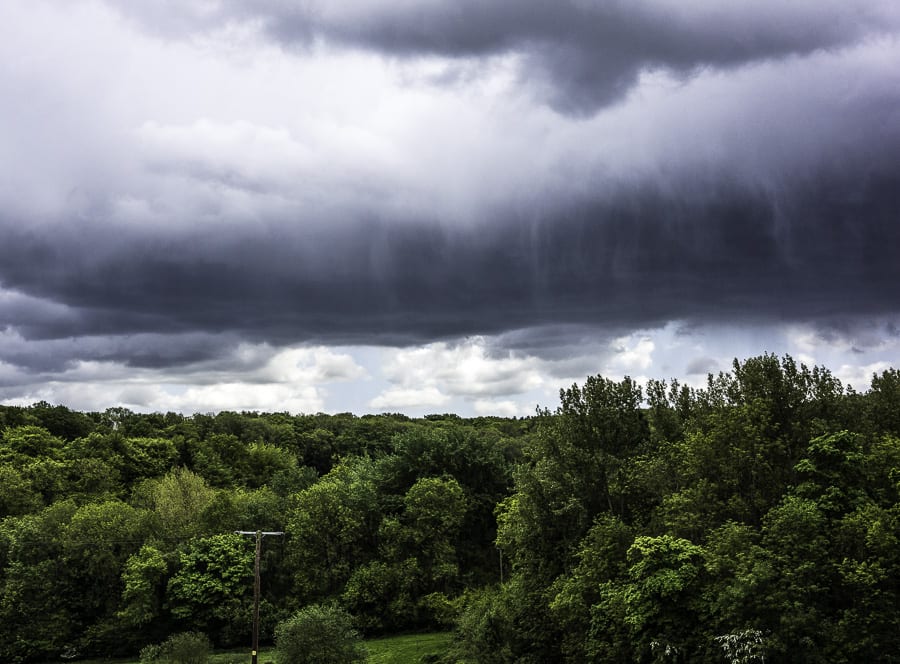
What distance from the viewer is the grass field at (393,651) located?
60.9 m

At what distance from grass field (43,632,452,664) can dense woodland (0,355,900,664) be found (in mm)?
2298

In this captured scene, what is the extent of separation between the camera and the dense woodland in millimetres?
34344

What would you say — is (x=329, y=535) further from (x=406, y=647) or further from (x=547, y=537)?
(x=547, y=537)

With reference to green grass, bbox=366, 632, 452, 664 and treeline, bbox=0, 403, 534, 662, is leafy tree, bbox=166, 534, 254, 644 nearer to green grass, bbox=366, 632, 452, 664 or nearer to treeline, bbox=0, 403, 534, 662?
treeline, bbox=0, 403, 534, 662

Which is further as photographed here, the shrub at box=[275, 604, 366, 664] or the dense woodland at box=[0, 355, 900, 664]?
the shrub at box=[275, 604, 366, 664]

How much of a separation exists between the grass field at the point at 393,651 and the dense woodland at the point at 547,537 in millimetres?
2298

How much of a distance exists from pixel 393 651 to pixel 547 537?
79.6 ft

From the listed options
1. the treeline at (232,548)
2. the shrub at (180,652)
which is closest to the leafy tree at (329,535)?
the treeline at (232,548)

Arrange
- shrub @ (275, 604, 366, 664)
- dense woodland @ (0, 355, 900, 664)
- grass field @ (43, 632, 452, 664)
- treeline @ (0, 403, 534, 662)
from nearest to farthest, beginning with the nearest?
1. dense woodland @ (0, 355, 900, 664)
2. shrub @ (275, 604, 366, 664)
3. grass field @ (43, 632, 452, 664)
4. treeline @ (0, 403, 534, 662)

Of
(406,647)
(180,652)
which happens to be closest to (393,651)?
(406,647)

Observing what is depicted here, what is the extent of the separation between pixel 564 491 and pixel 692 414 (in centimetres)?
1065

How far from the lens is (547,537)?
48938mm

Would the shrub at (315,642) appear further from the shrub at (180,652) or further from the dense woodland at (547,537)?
the dense woodland at (547,537)

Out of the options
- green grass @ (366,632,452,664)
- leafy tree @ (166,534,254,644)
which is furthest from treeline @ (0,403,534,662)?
green grass @ (366,632,452,664)
